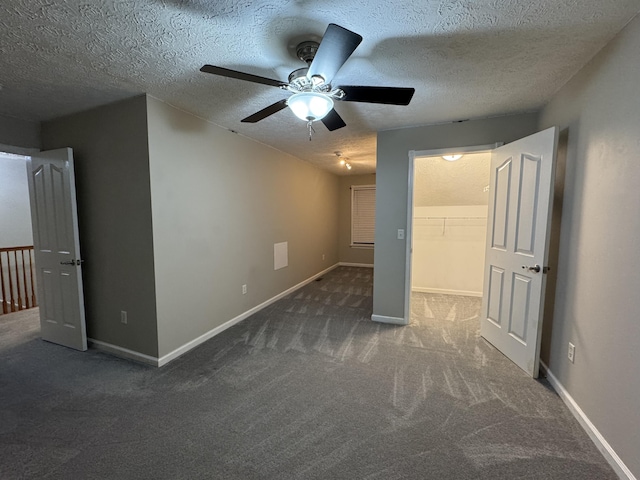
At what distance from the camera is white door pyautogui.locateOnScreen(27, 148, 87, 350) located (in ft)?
8.64

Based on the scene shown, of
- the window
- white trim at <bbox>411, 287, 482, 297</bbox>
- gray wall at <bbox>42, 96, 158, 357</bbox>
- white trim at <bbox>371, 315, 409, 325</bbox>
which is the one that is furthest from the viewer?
the window

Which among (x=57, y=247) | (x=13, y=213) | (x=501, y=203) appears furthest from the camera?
(x=13, y=213)

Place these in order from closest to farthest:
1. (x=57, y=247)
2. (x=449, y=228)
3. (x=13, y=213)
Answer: (x=57, y=247)
(x=449, y=228)
(x=13, y=213)

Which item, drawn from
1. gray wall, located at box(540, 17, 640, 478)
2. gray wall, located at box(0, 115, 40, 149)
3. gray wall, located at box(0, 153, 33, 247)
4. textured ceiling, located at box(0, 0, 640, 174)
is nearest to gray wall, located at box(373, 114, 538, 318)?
textured ceiling, located at box(0, 0, 640, 174)

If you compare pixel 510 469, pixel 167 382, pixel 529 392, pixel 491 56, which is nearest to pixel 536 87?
pixel 491 56

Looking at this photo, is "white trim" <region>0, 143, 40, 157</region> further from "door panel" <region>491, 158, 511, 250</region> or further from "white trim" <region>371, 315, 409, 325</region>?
"door panel" <region>491, 158, 511, 250</region>

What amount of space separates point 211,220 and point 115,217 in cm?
82

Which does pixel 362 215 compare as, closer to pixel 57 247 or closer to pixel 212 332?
pixel 212 332

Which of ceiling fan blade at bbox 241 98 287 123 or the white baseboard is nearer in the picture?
the white baseboard

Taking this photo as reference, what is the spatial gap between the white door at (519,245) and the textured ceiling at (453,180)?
3.68 feet

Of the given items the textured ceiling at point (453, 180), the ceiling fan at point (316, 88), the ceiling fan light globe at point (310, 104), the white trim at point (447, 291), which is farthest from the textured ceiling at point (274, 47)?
the white trim at point (447, 291)

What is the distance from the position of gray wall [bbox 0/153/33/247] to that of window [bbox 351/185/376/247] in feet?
21.0

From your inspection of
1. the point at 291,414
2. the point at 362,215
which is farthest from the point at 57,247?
the point at 362,215

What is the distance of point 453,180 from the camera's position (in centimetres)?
414
